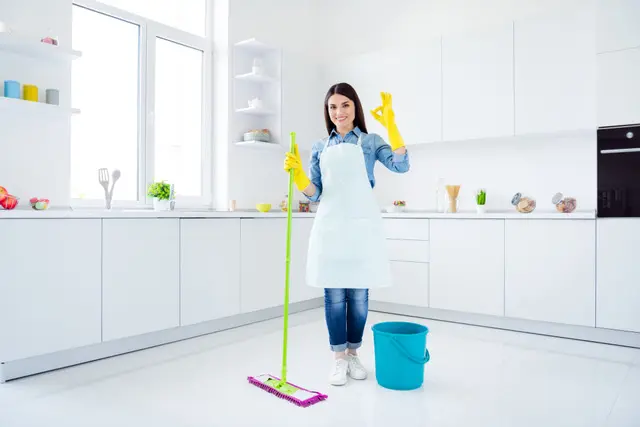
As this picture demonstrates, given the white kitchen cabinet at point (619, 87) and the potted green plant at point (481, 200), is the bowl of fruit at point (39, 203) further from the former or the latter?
the white kitchen cabinet at point (619, 87)

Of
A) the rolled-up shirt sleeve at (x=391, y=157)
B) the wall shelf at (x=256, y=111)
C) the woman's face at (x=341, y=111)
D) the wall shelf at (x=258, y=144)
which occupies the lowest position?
the rolled-up shirt sleeve at (x=391, y=157)

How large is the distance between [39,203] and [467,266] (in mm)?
2710

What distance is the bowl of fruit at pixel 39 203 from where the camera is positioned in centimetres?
263

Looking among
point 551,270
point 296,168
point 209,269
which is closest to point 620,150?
point 551,270

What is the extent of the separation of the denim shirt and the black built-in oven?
156cm

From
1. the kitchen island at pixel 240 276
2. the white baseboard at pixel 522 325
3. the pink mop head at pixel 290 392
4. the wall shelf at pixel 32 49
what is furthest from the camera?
the white baseboard at pixel 522 325

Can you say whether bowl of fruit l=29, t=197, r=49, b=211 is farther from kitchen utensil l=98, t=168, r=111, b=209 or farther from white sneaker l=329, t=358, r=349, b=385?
white sneaker l=329, t=358, r=349, b=385

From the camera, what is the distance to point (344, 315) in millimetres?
2307

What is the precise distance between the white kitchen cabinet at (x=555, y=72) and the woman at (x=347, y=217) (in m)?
1.70

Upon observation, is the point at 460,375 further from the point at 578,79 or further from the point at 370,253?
the point at 578,79

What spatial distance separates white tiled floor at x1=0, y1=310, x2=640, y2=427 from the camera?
1859mm

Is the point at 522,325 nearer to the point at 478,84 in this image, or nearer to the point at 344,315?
the point at 344,315

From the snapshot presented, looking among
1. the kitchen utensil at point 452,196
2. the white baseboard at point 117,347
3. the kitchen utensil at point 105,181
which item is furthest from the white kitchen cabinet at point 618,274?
the kitchen utensil at point 105,181

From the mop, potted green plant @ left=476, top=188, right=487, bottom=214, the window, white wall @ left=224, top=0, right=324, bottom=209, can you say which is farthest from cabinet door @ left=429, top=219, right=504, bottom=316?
the window
